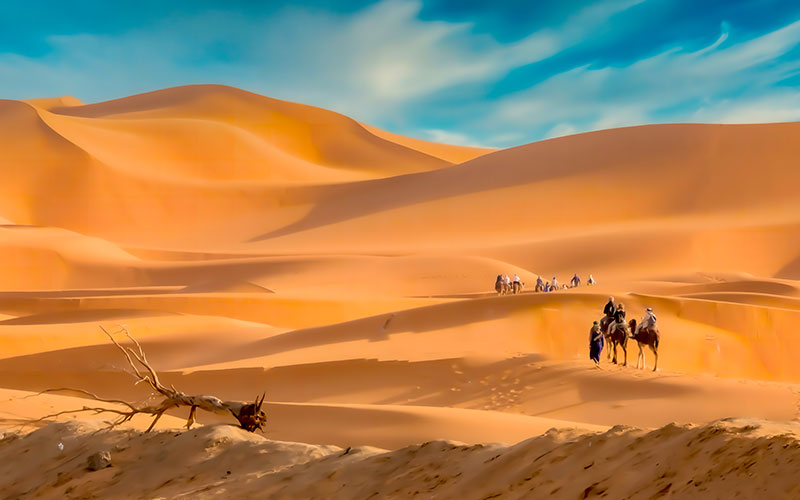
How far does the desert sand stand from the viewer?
19.7ft

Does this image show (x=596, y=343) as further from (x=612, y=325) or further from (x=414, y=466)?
(x=414, y=466)

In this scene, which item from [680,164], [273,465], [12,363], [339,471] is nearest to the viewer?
[339,471]

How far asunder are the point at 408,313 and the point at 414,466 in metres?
14.1

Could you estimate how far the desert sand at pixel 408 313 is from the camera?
601 cm

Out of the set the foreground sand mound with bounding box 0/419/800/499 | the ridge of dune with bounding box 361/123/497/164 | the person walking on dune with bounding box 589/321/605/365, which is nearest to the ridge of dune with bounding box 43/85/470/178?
the ridge of dune with bounding box 361/123/497/164

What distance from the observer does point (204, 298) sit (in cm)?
2766

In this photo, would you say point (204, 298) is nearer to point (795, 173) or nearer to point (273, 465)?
point (273, 465)

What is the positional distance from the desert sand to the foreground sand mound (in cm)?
2

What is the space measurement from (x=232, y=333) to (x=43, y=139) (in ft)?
194

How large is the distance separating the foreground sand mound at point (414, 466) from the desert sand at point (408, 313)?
0.02 m

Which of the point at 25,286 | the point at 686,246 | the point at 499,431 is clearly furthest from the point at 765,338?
the point at 25,286

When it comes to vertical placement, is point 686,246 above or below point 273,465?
above

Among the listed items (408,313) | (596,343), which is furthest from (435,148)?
(596,343)

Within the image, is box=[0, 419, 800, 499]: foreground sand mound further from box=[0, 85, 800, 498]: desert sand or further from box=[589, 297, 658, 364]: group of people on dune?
box=[589, 297, 658, 364]: group of people on dune
